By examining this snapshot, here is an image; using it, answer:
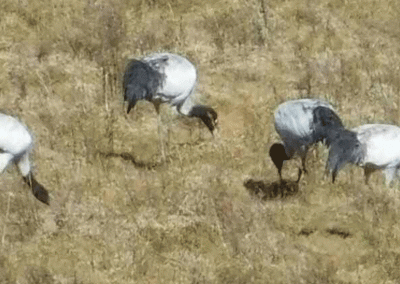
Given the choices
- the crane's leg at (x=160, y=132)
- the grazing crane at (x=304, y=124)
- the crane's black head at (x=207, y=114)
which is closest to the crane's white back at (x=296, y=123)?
the grazing crane at (x=304, y=124)

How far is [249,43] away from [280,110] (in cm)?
69

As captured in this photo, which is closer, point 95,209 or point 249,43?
point 95,209

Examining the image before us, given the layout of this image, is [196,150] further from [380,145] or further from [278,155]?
[380,145]

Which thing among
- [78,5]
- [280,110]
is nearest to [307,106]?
[280,110]

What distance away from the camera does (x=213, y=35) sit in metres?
5.68

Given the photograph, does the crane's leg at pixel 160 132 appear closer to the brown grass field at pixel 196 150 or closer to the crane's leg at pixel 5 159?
the brown grass field at pixel 196 150

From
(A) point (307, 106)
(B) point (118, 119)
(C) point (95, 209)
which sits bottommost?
(C) point (95, 209)

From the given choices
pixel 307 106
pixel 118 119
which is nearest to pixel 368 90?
pixel 307 106

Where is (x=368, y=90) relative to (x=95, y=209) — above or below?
above

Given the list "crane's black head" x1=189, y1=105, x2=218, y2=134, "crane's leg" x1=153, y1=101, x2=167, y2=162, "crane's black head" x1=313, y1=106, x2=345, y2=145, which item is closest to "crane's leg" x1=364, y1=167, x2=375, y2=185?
"crane's black head" x1=313, y1=106, x2=345, y2=145

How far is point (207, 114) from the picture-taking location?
5418 millimetres

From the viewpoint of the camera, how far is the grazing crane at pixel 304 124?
5016 mm

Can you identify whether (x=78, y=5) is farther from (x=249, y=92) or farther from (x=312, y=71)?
(x=312, y=71)

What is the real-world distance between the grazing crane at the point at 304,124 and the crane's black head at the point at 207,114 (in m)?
0.46
